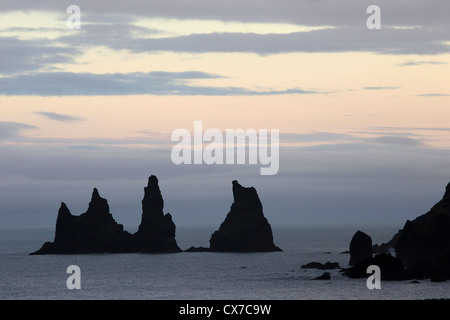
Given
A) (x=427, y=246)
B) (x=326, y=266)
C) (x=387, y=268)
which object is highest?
(x=427, y=246)

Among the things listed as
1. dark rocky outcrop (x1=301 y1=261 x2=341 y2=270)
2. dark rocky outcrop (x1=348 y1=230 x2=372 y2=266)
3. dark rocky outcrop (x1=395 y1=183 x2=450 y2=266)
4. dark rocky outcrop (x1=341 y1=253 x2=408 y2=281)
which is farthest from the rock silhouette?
dark rocky outcrop (x1=301 y1=261 x2=341 y2=270)

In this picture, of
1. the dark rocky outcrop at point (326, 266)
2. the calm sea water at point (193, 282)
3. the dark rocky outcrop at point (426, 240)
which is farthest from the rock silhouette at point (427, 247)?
the dark rocky outcrop at point (326, 266)

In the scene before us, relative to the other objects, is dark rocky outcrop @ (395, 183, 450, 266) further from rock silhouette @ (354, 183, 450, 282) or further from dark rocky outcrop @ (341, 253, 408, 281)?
dark rocky outcrop @ (341, 253, 408, 281)

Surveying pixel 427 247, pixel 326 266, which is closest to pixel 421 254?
pixel 427 247

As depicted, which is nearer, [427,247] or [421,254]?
[427,247]

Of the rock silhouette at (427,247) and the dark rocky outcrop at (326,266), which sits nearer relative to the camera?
the rock silhouette at (427,247)

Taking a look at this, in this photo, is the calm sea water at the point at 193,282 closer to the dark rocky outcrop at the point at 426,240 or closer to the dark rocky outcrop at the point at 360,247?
the dark rocky outcrop at the point at 360,247

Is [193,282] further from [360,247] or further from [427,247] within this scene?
[427,247]

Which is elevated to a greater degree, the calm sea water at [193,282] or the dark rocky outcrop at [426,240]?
the dark rocky outcrop at [426,240]

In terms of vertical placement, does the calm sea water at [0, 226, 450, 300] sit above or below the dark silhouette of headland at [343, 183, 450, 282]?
below

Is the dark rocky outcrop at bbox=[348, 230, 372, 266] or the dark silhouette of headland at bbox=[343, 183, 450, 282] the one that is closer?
the dark silhouette of headland at bbox=[343, 183, 450, 282]

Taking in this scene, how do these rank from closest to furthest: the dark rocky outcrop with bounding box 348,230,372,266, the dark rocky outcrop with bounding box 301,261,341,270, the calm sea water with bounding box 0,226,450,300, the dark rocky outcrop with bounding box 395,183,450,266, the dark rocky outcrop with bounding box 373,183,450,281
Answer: the calm sea water with bounding box 0,226,450,300 < the dark rocky outcrop with bounding box 373,183,450,281 < the dark rocky outcrop with bounding box 395,183,450,266 < the dark rocky outcrop with bounding box 348,230,372,266 < the dark rocky outcrop with bounding box 301,261,341,270
